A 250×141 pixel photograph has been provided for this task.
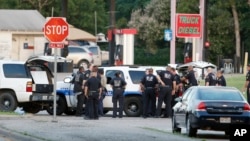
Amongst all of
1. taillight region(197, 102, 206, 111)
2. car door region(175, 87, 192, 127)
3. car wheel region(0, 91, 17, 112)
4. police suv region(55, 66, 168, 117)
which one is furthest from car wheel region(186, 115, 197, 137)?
car wheel region(0, 91, 17, 112)

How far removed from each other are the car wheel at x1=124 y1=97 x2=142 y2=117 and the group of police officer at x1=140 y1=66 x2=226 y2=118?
634mm

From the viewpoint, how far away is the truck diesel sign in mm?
52125

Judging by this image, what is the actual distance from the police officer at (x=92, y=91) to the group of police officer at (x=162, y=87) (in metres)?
2.09

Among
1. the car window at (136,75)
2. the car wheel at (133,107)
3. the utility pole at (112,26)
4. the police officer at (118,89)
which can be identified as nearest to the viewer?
the police officer at (118,89)

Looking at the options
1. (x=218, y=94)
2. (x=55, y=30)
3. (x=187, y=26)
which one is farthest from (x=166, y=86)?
(x=187, y=26)

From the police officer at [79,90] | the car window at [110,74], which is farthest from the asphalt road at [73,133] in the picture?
the car window at [110,74]

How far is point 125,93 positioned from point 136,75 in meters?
0.90

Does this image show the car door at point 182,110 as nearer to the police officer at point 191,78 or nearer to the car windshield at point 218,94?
the car windshield at point 218,94

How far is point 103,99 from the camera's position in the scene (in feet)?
116

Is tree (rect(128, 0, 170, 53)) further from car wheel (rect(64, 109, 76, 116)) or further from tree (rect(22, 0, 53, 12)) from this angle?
car wheel (rect(64, 109, 76, 116))

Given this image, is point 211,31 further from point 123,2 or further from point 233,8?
point 123,2

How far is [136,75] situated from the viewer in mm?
36250

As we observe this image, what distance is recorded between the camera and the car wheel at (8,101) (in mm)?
34594

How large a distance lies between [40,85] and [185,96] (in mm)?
9566
